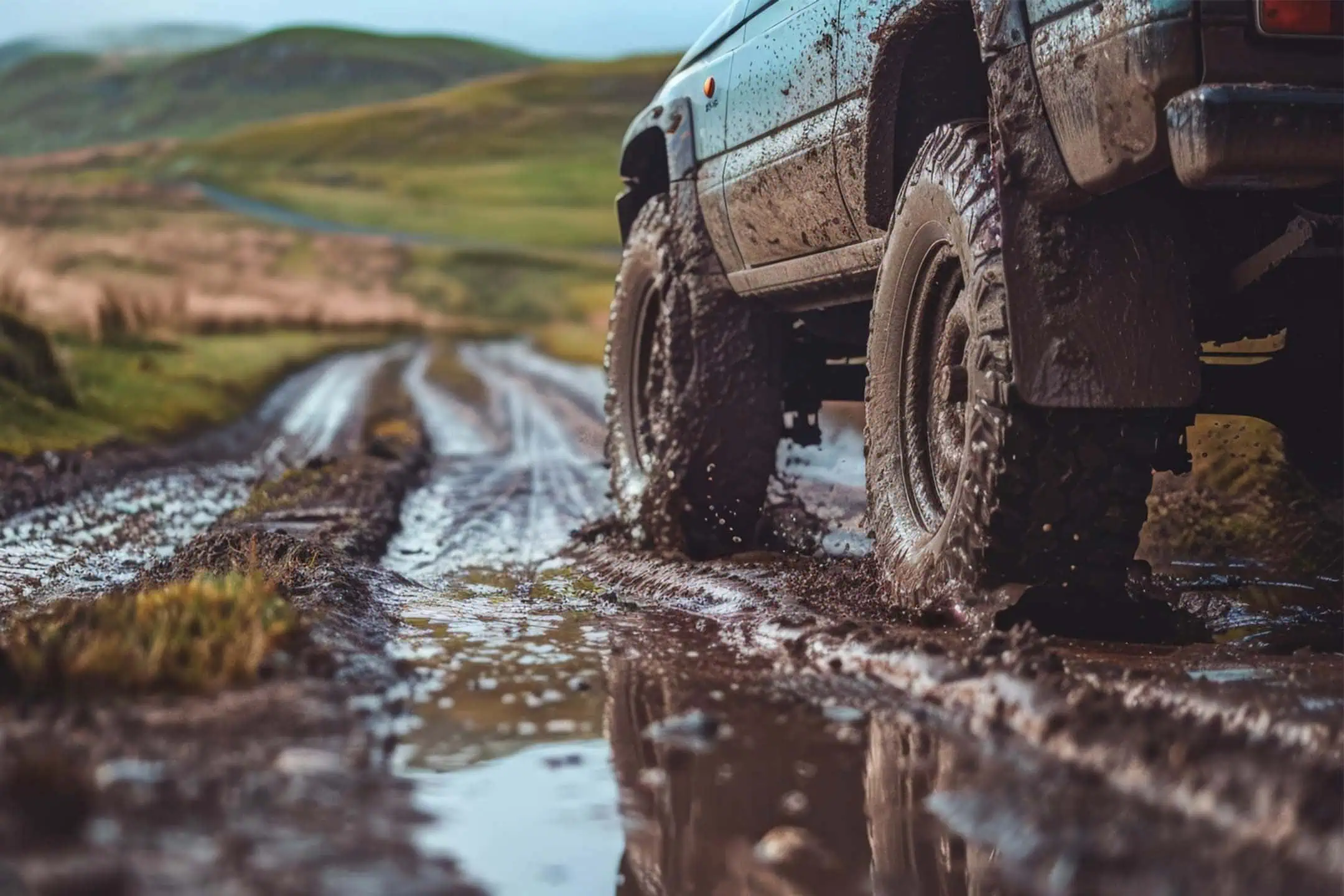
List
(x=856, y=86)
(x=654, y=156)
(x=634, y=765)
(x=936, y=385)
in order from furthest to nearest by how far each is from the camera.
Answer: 1. (x=654, y=156)
2. (x=856, y=86)
3. (x=936, y=385)
4. (x=634, y=765)

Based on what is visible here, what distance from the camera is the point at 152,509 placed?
8.23 m

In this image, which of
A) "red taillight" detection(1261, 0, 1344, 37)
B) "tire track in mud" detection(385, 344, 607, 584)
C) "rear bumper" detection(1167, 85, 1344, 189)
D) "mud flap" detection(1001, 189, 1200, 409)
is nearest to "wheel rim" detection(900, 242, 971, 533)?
"mud flap" detection(1001, 189, 1200, 409)

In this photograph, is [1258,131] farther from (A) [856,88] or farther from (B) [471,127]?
(B) [471,127]

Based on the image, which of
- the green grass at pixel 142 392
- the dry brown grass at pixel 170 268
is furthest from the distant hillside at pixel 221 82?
the green grass at pixel 142 392

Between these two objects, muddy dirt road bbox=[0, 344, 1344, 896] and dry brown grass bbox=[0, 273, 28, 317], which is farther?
dry brown grass bbox=[0, 273, 28, 317]

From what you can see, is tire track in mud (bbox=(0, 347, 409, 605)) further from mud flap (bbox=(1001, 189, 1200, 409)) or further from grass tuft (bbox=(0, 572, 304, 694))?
mud flap (bbox=(1001, 189, 1200, 409))

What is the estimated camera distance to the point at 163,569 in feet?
17.5

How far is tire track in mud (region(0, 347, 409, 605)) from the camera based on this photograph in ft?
19.2

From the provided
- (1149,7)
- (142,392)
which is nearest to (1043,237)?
(1149,7)

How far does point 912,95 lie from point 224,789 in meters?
2.96

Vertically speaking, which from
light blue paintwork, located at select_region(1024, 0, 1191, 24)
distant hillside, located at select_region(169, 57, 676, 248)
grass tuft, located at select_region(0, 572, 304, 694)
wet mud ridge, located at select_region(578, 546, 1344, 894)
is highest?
distant hillside, located at select_region(169, 57, 676, 248)

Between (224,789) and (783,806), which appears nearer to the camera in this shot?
(224,789)

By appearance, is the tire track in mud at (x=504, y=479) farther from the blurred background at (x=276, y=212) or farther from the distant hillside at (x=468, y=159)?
the distant hillside at (x=468, y=159)

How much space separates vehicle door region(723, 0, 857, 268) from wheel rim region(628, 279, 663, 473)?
3.46ft
